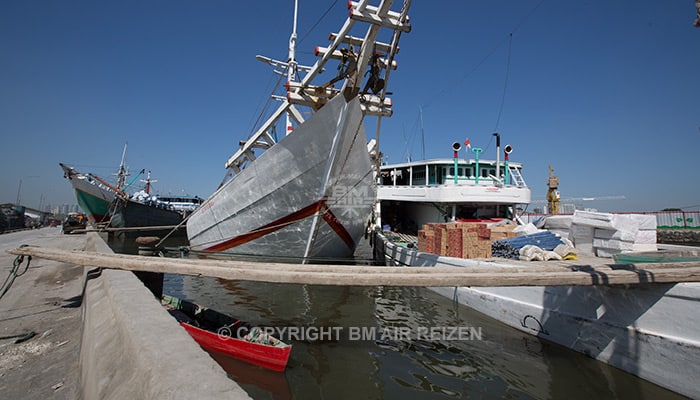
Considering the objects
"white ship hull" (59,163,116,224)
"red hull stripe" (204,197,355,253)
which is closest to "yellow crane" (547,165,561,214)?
"red hull stripe" (204,197,355,253)

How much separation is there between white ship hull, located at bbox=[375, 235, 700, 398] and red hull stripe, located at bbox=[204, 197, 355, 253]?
585 centimetres

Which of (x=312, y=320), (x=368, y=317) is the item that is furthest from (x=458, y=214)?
(x=312, y=320)

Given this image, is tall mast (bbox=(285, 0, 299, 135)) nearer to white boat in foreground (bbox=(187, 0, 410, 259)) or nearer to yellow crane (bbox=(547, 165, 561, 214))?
white boat in foreground (bbox=(187, 0, 410, 259))

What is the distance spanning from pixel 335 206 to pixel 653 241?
8376 millimetres

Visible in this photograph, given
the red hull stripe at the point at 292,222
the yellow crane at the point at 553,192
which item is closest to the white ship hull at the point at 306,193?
the red hull stripe at the point at 292,222

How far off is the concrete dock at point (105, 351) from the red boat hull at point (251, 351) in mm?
1736

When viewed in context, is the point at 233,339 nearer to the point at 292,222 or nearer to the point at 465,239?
the point at 292,222

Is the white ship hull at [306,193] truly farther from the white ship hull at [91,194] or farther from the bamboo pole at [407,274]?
the white ship hull at [91,194]

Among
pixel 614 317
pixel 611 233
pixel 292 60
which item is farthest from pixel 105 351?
pixel 292 60

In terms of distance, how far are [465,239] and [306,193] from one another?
496 cm

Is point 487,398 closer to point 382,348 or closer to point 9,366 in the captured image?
point 382,348

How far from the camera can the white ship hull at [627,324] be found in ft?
13.9

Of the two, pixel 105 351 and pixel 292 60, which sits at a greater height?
pixel 292 60

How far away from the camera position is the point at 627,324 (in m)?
4.77
